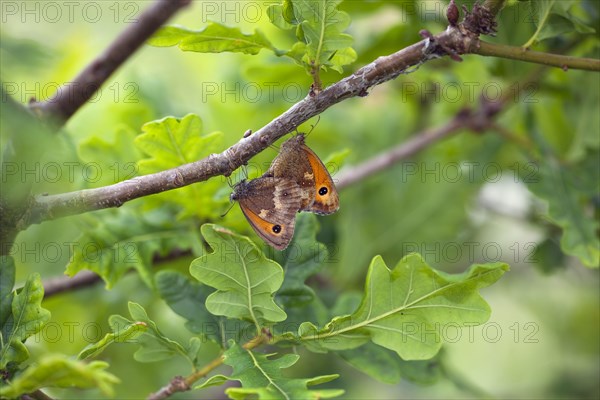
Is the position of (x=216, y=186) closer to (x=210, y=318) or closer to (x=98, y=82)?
(x=210, y=318)

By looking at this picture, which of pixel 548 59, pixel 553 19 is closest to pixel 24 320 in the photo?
pixel 548 59

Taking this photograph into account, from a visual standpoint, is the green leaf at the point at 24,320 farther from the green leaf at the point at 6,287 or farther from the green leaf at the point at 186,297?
the green leaf at the point at 186,297

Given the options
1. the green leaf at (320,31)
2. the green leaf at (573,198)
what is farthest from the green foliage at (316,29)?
the green leaf at (573,198)

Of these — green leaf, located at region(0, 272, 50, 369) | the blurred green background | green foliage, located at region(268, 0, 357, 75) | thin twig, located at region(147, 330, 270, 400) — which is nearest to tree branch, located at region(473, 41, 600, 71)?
green foliage, located at region(268, 0, 357, 75)

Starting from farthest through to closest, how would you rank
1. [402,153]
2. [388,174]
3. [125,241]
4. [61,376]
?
[388,174] < [402,153] < [125,241] < [61,376]

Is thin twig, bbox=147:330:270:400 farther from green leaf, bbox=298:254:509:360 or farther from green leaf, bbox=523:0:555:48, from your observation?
green leaf, bbox=523:0:555:48

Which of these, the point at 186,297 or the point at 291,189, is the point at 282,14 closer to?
the point at 291,189

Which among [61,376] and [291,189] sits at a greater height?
[291,189]
